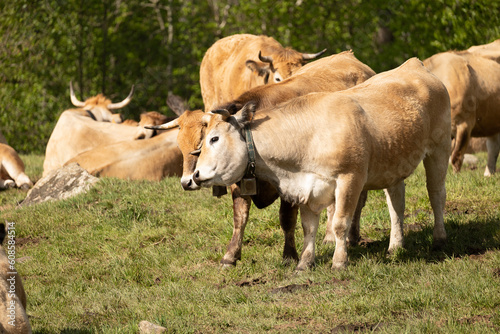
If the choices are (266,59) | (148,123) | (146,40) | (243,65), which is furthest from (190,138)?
(146,40)

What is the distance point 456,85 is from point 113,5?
16174 mm

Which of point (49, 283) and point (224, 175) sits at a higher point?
point (224, 175)

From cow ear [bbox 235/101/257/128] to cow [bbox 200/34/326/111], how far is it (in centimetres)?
380

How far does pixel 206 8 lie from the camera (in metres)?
28.2

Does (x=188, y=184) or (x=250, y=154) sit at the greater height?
(x=250, y=154)

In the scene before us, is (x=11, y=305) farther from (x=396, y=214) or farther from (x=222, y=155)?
(x=396, y=214)

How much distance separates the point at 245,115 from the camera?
21.2 ft

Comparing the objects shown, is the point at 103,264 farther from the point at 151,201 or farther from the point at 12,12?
the point at 12,12

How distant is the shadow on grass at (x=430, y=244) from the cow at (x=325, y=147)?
2.30ft

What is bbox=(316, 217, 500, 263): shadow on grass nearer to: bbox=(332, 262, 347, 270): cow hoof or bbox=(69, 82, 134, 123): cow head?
bbox=(332, 262, 347, 270): cow hoof

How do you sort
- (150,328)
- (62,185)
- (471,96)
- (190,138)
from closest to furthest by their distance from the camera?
(150,328), (190,138), (62,185), (471,96)

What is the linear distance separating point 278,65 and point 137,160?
3213 millimetres

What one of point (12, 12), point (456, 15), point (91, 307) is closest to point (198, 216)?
point (91, 307)

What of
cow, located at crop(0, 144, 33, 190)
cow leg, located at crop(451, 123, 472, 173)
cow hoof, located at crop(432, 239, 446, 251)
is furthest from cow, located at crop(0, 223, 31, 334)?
cow, located at crop(0, 144, 33, 190)
